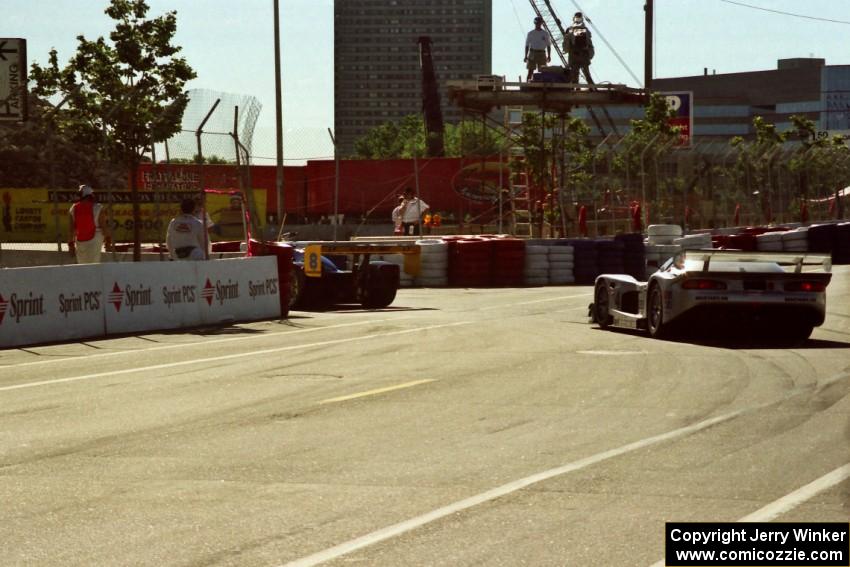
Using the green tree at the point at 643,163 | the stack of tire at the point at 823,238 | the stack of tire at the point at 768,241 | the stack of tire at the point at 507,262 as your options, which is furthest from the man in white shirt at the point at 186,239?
the stack of tire at the point at 823,238

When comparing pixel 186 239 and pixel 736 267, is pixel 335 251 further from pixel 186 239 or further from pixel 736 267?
pixel 736 267

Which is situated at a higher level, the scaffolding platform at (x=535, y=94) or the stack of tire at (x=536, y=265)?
the scaffolding platform at (x=535, y=94)

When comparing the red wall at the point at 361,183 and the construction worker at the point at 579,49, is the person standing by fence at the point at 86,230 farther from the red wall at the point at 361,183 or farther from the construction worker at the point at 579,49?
the red wall at the point at 361,183

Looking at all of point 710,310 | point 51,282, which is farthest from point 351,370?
point 51,282

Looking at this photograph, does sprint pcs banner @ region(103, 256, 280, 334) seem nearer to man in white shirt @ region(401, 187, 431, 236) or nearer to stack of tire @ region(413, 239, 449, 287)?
stack of tire @ region(413, 239, 449, 287)

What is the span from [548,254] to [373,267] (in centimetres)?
952

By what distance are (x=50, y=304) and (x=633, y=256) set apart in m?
18.3

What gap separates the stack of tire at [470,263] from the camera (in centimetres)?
3262

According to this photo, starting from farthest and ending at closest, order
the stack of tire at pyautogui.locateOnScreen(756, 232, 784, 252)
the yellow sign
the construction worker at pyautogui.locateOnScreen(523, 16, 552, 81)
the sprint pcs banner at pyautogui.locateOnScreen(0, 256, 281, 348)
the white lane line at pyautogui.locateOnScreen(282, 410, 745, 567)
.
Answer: the construction worker at pyautogui.locateOnScreen(523, 16, 552, 81), the stack of tire at pyautogui.locateOnScreen(756, 232, 784, 252), the yellow sign, the sprint pcs banner at pyautogui.locateOnScreen(0, 256, 281, 348), the white lane line at pyautogui.locateOnScreen(282, 410, 745, 567)


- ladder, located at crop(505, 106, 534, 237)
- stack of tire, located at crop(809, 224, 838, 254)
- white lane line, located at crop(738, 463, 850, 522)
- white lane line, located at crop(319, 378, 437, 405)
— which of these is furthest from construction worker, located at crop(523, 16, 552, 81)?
white lane line, located at crop(738, 463, 850, 522)

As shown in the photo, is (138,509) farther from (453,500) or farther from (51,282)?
(51,282)

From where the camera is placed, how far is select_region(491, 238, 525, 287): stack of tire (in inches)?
1294

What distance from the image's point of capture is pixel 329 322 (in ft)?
69.3

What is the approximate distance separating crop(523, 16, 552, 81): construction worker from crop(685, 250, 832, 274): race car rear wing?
31970mm
